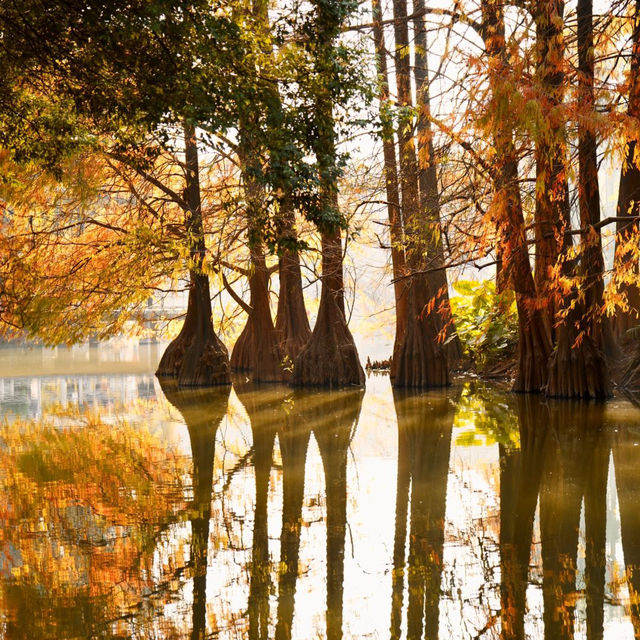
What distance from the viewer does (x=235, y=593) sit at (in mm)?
3639

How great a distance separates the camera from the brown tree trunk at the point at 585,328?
9.75 m

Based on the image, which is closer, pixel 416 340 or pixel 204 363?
pixel 416 340

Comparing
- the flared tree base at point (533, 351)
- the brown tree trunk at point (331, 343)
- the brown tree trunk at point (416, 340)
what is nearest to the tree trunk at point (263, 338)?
the brown tree trunk at point (331, 343)

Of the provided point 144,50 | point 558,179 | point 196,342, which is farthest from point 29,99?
point 196,342

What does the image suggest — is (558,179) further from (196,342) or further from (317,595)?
(196,342)

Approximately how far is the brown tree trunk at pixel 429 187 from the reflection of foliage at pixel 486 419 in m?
1.08

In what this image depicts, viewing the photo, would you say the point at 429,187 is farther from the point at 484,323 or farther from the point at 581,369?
the point at 581,369

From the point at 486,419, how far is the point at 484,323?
5818mm

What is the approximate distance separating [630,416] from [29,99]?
654 cm

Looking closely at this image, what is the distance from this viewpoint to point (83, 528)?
16.0 feet

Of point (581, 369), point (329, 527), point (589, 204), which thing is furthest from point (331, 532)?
point (589, 204)

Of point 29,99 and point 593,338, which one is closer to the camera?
point 29,99

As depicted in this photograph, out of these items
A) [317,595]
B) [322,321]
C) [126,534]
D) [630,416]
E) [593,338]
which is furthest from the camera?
[322,321]

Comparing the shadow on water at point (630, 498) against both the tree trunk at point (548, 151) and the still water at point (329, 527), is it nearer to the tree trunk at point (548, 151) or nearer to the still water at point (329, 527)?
the still water at point (329, 527)
